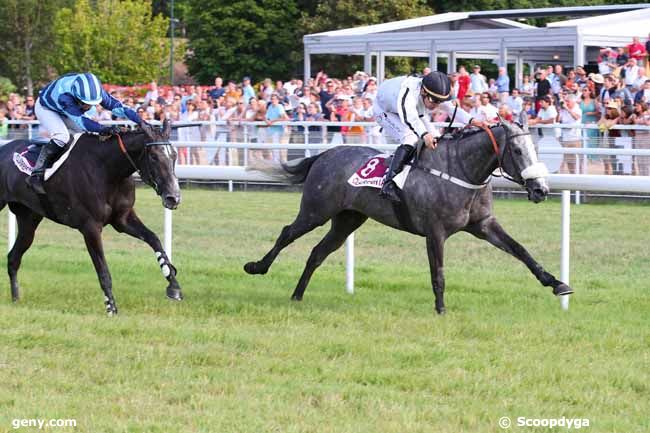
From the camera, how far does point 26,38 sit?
59062mm

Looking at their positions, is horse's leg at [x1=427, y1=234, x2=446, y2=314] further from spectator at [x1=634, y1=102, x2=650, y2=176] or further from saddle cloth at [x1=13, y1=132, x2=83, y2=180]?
spectator at [x1=634, y1=102, x2=650, y2=176]

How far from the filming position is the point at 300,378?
252 inches

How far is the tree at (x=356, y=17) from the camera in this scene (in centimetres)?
4206

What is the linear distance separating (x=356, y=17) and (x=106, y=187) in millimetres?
34160

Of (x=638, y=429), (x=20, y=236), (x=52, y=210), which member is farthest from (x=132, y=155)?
(x=638, y=429)

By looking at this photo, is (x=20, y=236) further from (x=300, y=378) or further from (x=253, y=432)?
(x=253, y=432)

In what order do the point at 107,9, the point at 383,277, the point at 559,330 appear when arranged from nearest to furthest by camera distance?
the point at 559,330 < the point at 383,277 < the point at 107,9

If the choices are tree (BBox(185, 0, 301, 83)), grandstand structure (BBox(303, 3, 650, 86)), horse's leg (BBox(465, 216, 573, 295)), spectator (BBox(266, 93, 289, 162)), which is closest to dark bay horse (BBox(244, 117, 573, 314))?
horse's leg (BBox(465, 216, 573, 295))

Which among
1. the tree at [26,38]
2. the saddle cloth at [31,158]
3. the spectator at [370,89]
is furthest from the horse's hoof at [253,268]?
the tree at [26,38]

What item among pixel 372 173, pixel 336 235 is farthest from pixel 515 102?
pixel 372 173

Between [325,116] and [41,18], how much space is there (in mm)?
43751

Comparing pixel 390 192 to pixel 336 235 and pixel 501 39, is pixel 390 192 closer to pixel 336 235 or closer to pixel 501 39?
pixel 336 235

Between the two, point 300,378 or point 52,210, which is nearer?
point 300,378

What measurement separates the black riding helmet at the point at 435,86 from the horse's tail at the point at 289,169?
4.07 ft
